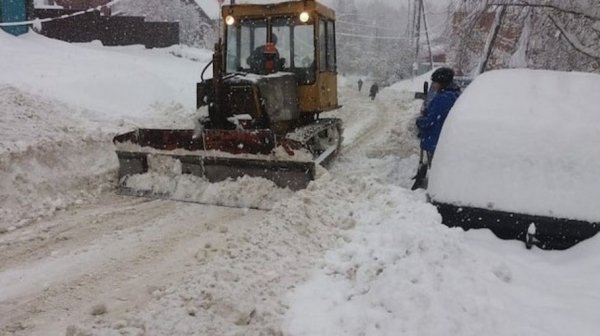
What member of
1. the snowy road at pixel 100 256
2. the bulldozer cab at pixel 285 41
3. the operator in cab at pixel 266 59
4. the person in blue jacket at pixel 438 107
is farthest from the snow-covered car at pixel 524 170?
the bulldozer cab at pixel 285 41

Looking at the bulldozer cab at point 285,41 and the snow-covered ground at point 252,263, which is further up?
the bulldozer cab at point 285,41

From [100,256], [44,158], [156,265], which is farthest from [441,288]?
[44,158]

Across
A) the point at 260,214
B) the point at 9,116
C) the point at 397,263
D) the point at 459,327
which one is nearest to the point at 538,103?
the point at 397,263

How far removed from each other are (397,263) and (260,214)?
8.58 ft

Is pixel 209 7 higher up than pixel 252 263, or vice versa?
pixel 209 7

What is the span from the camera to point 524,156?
14.0ft

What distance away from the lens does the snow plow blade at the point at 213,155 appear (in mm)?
6707

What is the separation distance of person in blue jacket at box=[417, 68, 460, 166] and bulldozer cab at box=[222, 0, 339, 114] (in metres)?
2.65

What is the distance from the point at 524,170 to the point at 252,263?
2469mm

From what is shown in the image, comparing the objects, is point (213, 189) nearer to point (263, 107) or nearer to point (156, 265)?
point (263, 107)

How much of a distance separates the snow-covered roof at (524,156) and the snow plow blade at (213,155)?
2.47m

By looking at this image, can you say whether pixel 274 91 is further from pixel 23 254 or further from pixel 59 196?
pixel 23 254

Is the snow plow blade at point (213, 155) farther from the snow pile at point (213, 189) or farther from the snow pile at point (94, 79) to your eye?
the snow pile at point (94, 79)

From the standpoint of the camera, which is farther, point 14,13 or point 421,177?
point 14,13
